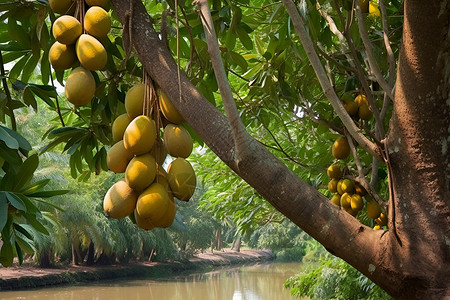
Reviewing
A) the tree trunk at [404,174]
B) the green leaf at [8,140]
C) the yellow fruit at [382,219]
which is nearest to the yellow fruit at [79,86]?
the tree trunk at [404,174]

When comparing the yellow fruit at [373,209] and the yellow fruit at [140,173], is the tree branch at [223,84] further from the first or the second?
the yellow fruit at [373,209]

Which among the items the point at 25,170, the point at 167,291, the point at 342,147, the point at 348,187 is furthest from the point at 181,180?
the point at 167,291

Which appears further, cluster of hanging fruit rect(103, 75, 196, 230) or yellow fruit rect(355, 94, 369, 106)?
yellow fruit rect(355, 94, 369, 106)

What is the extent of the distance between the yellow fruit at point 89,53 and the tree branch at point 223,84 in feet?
0.86

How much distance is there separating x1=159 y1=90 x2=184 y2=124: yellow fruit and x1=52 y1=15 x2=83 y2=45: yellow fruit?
25 centimetres

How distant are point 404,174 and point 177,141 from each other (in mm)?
523

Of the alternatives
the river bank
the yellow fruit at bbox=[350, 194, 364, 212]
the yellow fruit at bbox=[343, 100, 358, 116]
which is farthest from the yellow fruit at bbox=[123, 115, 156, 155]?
the river bank

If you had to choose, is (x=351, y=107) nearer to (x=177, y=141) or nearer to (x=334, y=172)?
(x=334, y=172)

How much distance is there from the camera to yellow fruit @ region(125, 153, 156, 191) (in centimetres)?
111

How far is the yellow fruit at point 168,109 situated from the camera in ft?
3.99

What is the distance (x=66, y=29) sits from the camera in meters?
1.24

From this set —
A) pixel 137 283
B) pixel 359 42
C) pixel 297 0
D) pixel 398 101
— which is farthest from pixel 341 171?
pixel 137 283

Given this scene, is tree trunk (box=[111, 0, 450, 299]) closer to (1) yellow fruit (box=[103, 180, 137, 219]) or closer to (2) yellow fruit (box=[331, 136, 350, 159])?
(1) yellow fruit (box=[103, 180, 137, 219])

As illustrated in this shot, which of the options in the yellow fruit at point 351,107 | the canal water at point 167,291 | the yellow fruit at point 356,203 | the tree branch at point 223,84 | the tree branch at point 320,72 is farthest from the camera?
the canal water at point 167,291
